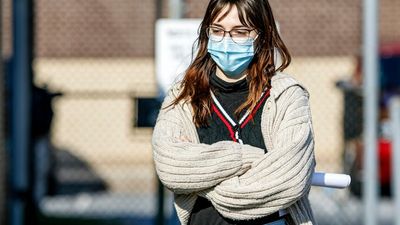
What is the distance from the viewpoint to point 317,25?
8.77m

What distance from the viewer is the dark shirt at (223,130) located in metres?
3.32

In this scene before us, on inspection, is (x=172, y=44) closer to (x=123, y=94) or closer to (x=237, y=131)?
(x=123, y=94)

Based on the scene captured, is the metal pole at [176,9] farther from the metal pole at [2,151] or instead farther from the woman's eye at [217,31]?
the woman's eye at [217,31]

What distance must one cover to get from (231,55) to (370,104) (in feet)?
10.7

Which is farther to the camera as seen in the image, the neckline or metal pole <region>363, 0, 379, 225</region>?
metal pole <region>363, 0, 379, 225</region>

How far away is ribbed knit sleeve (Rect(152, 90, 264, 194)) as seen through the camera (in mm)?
3189

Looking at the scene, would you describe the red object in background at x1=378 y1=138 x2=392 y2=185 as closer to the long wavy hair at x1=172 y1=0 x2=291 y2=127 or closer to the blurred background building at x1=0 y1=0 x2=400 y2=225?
the blurred background building at x1=0 y1=0 x2=400 y2=225

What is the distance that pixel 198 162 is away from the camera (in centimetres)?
320

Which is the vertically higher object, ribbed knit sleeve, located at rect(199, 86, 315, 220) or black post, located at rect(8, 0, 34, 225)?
ribbed knit sleeve, located at rect(199, 86, 315, 220)

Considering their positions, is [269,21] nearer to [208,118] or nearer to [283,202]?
[208,118]

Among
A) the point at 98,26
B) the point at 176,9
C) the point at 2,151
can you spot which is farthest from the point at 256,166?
the point at 98,26

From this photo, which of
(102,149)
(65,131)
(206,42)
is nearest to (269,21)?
(206,42)

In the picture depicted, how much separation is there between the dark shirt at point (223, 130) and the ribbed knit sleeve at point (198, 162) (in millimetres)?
95

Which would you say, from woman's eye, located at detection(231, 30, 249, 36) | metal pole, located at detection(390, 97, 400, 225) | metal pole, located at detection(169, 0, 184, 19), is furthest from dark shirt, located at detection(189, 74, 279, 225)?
metal pole, located at detection(169, 0, 184, 19)
